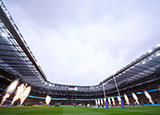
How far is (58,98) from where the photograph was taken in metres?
71.1

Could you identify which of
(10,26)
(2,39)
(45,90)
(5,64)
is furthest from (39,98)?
(10,26)

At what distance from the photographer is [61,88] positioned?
68.2 metres

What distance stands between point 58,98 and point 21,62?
177 ft

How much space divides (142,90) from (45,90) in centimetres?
6180

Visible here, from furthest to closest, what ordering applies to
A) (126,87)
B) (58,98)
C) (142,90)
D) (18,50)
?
(58,98), (126,87), (142,90), (18,50)

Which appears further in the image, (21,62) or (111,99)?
(111,99)

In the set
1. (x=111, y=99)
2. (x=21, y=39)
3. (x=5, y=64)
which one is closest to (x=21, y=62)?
(x=5, y=64)

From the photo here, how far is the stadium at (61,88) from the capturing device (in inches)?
567

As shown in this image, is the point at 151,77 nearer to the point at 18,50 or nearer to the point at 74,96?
the point at 18,50

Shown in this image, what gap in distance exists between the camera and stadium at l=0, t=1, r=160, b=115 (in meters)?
14.4

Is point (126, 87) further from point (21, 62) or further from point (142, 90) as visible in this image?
point (21, 62)

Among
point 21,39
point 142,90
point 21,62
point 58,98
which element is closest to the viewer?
point 21,39

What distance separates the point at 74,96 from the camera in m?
76.4

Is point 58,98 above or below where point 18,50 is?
below
